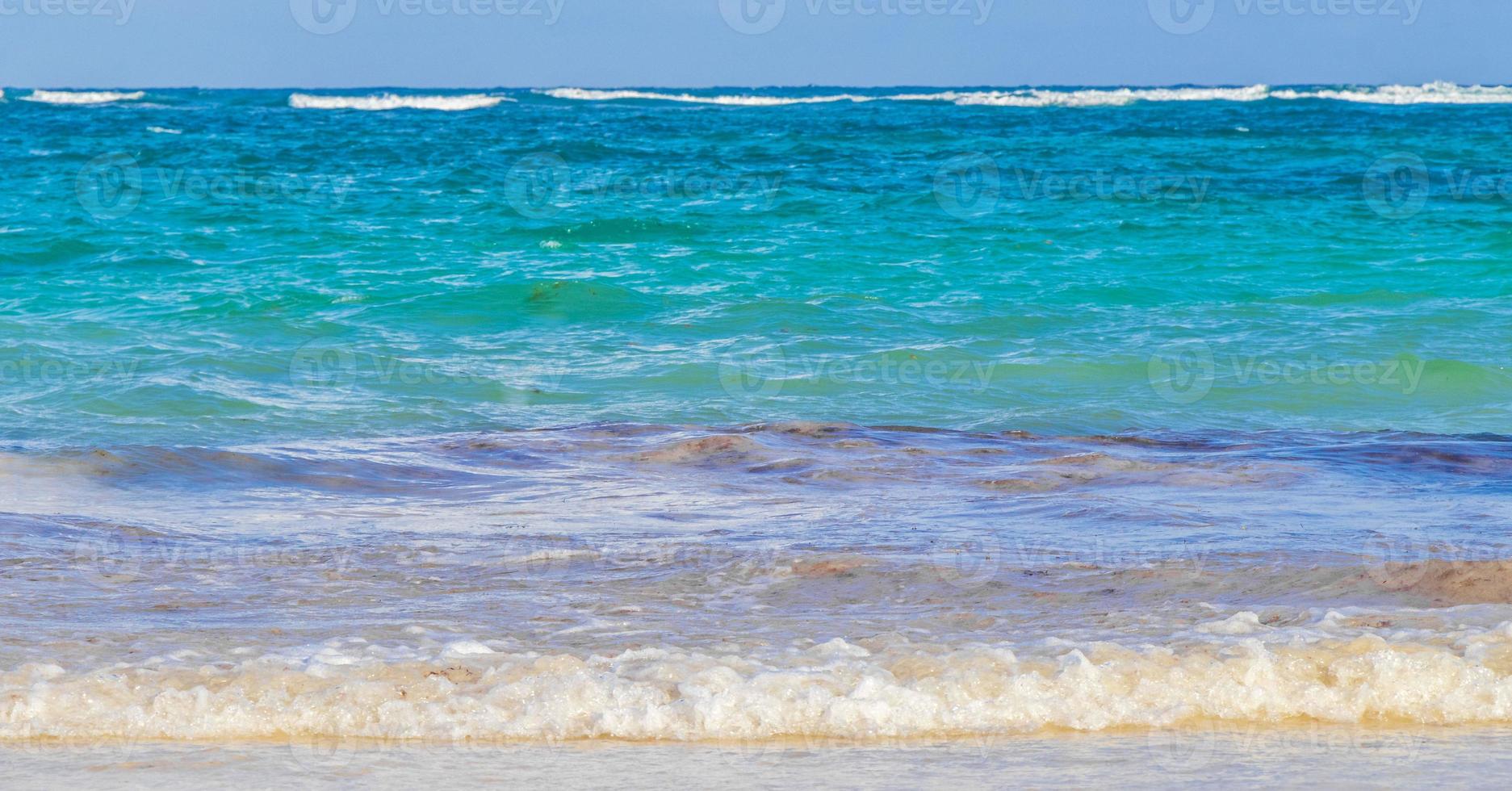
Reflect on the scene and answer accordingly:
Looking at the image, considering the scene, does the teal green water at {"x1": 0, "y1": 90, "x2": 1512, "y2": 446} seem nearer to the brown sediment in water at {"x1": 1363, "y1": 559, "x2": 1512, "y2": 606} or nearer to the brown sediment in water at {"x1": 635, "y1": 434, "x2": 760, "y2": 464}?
the brown sediment in water at {"x1": 635, "y1": 434, "x2": 760, "y2": 464}

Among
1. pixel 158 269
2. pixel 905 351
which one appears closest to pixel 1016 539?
pixel 905 351

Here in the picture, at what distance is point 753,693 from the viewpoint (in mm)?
3080

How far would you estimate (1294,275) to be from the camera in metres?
13.1

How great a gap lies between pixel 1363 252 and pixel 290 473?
1121 cm

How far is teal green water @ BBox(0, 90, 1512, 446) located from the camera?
326 inches

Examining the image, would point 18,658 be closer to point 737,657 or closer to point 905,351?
point 737,657

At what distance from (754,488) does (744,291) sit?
21.7 ft

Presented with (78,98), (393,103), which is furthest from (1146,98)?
(78,98)

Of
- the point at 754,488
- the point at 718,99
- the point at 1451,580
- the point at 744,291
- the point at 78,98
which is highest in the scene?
the point at 718,99

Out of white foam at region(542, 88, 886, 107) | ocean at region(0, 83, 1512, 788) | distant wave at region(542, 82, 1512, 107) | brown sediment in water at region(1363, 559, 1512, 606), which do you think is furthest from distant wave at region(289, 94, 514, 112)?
brown sediment in water at region(1363, 559, 1512, 606)

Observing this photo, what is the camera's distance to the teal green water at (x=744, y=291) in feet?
27.1

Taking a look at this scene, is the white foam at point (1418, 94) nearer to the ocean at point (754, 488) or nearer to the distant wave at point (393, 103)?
the distant wave at point (393, 103)

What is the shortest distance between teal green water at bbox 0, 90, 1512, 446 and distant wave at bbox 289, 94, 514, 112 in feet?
93.2

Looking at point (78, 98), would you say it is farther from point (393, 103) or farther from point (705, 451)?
point (705, 451)
